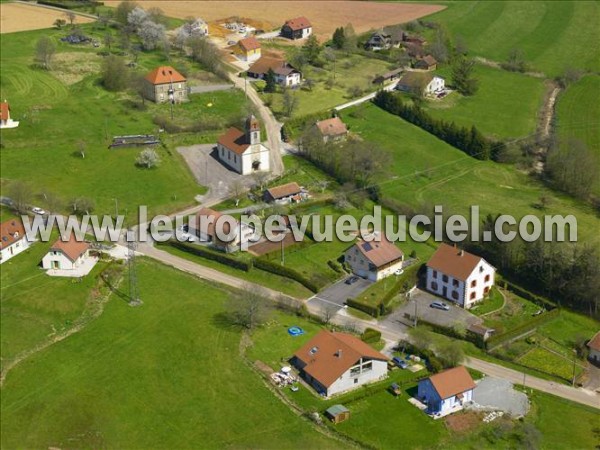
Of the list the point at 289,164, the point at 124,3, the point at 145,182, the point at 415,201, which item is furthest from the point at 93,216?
the point at 124,3

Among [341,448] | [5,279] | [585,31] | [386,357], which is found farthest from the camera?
[585,31]

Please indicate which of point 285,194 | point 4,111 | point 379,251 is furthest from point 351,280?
point 4,111

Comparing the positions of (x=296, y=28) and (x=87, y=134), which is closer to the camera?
(x=87, y=134)

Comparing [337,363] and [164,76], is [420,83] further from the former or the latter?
[337,363]

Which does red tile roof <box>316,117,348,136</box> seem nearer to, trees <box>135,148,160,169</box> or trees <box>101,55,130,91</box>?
trees <box>135,148,160,169</box>

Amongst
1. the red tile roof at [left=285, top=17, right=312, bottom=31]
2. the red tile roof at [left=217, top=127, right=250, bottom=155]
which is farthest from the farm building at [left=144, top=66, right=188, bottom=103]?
the red tile roof at [left=285, top=17, right=312, bottom=31]

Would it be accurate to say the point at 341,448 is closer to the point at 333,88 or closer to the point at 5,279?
the point at 5,279
